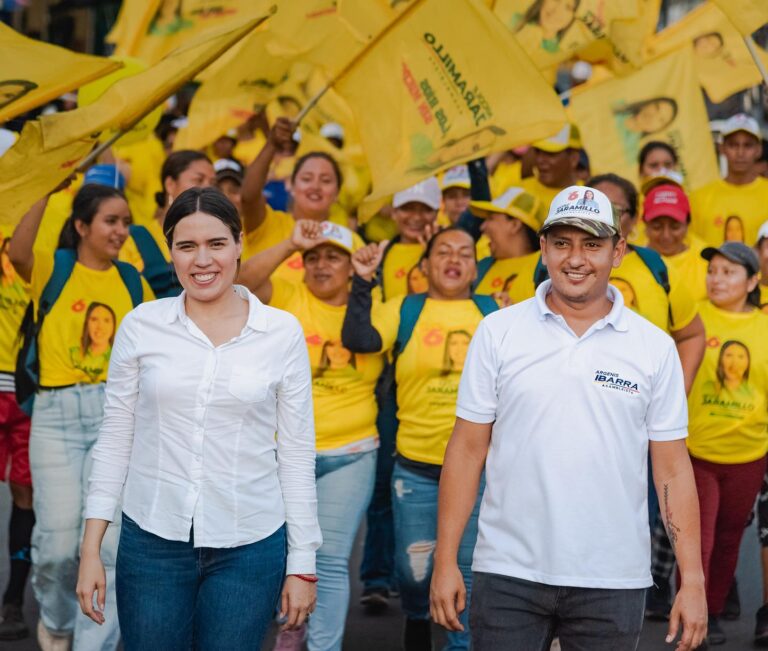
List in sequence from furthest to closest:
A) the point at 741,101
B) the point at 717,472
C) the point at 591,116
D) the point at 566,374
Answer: the point at 741,101 < the point at 591,116 < the point at 717,472 < the point at 566,374

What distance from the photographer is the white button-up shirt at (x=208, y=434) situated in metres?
3.88

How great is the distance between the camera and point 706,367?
264 inches

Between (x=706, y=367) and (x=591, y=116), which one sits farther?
(x=591, y=116)

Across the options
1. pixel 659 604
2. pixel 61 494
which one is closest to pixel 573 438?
pixel 61 494

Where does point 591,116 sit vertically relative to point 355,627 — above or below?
above

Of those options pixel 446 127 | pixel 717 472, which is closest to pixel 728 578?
pixel 717 472

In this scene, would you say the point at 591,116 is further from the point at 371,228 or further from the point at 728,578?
the point at 728,578

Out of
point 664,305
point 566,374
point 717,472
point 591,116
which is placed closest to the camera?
point 566,374

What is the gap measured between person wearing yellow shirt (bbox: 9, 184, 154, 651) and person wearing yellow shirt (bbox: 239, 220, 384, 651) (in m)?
0.73

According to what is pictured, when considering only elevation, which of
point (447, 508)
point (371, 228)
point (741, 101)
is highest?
point (741, 101)

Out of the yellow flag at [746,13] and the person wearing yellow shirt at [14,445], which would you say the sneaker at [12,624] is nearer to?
the person wearing yellow shirt at [14,445]

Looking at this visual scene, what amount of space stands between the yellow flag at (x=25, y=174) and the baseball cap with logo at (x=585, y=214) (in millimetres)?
2278

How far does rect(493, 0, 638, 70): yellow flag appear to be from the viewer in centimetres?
769

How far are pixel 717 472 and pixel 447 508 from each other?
9.89 feet
